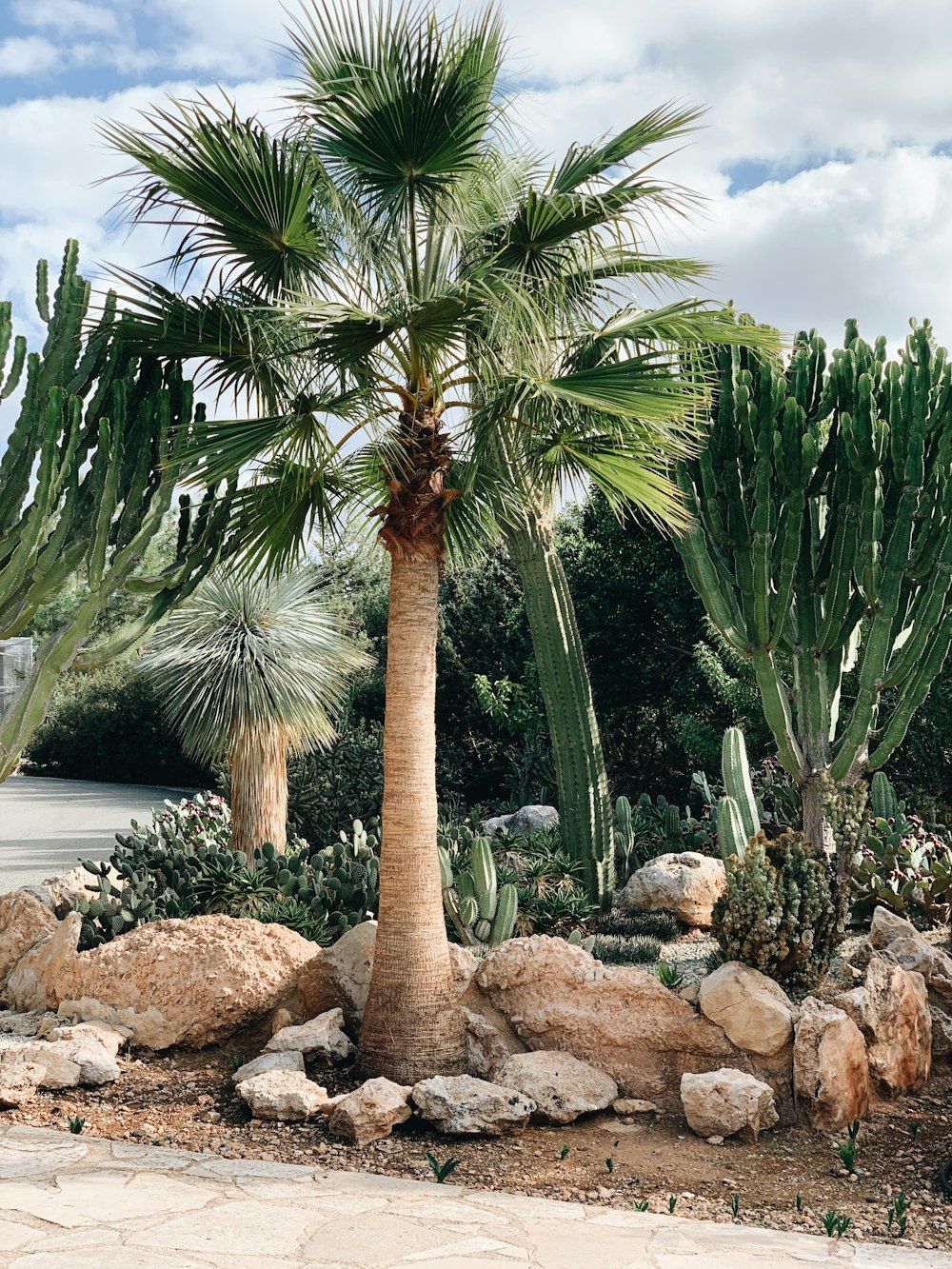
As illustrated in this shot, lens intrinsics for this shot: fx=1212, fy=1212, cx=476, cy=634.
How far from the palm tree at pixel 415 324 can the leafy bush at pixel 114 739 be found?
1479cm

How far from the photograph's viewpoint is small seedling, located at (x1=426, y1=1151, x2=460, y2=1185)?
4.50 m

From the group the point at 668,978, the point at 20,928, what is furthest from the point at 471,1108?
the point at 20,928

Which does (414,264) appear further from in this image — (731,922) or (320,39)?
(731,922)

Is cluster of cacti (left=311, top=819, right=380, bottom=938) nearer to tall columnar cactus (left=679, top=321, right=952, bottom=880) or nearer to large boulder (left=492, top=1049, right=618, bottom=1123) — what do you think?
large boulder (left=492, top=1049, right=618, bottom=1123)

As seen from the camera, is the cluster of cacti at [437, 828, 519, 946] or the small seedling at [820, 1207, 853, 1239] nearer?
the small seedling at [820, 1207, 853, 1239]

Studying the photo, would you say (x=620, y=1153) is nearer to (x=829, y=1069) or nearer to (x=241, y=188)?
(x=829, y=1069)

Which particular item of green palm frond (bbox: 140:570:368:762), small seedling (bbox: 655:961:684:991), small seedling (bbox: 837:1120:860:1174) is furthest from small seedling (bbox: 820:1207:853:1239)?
green palm frond (bbox: 140:570:368:762)

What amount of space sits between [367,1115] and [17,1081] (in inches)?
63.2

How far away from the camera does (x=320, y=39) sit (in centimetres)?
548

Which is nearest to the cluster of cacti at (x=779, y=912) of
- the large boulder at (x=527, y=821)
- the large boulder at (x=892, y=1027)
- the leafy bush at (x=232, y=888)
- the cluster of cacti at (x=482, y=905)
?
the large boulder at (x=892, y=1027)

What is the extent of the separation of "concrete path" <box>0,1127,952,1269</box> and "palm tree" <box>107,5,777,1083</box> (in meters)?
1.30

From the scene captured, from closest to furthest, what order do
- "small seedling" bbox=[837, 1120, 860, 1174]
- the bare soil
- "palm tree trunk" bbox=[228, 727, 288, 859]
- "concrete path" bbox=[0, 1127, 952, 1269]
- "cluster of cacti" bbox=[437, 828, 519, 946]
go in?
"concrete path" bbox=[0, 1127, 952, 1269] < the bare soil < "small seedling" bbox=[837, 1120, 860, 1174] < "cluster of cacti" bbox=[437, 828, 519, 946] < "palm tree trunk" bbox=[228, 727, 288, 859]

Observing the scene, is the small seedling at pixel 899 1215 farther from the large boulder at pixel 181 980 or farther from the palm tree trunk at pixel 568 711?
the palm tree trunk at pixel 568 711

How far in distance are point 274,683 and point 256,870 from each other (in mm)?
1637
